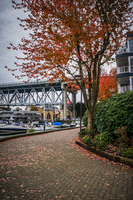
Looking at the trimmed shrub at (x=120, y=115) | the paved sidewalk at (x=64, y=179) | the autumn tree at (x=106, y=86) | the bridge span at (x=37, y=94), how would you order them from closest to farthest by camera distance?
the paved sidewalk at (x=64, y=179) → the trimmed shrub at (x=120, y=115) → the autumn tree at (x=106, y=86) → the bridge span at (x=37, y=94)

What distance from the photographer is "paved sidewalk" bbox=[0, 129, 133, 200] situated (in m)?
3.42

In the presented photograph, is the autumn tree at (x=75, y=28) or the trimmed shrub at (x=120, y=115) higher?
the autumn tree at (x=75, y=28)

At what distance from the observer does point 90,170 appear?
498 centimetres

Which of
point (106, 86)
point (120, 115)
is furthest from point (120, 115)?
point (106, 86)

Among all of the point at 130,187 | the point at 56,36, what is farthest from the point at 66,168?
the point at 56,36

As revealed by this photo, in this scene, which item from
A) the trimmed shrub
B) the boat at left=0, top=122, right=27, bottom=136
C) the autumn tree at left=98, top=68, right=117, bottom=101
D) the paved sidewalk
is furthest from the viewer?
the autumn tree at left=98, top=68, right=117, bottom=101

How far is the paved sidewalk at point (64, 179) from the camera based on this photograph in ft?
11.2

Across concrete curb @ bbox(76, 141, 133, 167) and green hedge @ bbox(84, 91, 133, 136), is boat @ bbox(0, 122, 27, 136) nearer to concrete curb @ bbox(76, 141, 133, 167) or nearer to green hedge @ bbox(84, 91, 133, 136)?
concrete curb @ bbox(76, 141, 133, 167)

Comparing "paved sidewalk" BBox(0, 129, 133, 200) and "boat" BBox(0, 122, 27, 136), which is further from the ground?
"paved sidewalk" BBox(0, 129, 133, 200)

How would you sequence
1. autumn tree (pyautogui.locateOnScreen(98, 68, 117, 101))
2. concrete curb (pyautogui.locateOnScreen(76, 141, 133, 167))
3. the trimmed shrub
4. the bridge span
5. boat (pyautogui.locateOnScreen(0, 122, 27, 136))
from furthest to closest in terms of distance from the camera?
1. the bridge span
2. autumn tree (pyautogui.locateOnScreen(98, 68, 117, 101))
3. boat (pyautogui.locateOnScreen(0, 122, 27, 136))
4. the trimmed shrub
5. concrete curb (pyautogui.locateOnScreen(76, 141, 133, 167))

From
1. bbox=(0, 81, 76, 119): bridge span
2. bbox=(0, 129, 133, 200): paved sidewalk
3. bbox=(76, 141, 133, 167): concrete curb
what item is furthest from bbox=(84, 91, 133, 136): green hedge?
bbox=(0, 81, 76, 119): bridge span

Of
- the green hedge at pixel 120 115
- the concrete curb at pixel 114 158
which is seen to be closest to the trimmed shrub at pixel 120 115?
the green hedge at pixel 120 115

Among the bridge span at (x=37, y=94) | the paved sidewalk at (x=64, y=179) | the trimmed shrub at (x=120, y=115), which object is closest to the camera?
the paved sidewalk at (x=64, y=179)

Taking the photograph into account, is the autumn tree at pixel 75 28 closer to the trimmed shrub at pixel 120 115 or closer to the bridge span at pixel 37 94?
the trimmed shrub at pixel 120 115
